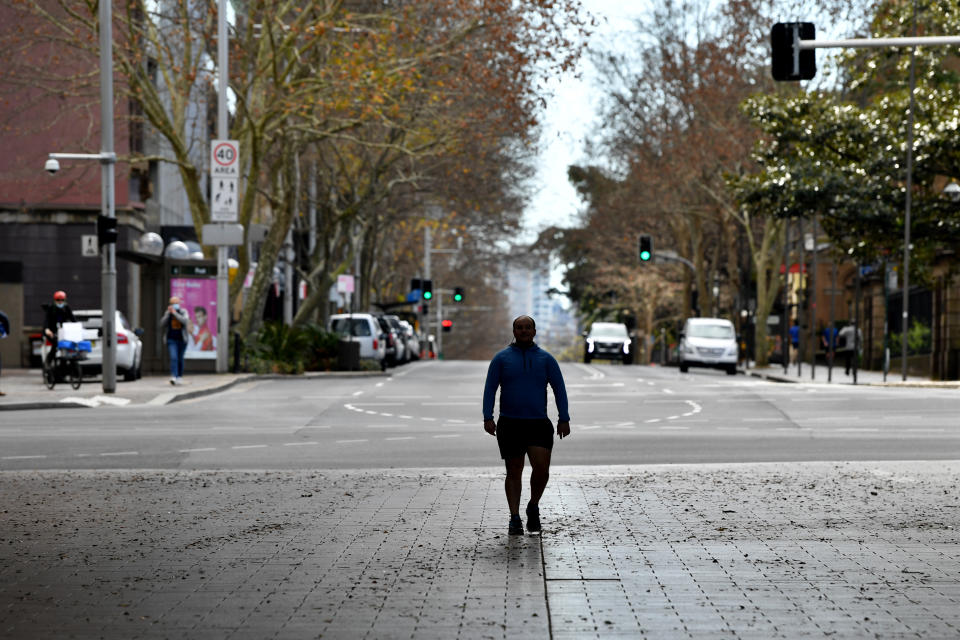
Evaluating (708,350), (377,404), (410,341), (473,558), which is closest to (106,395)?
(377,404)

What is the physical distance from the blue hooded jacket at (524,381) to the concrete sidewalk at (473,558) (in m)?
0.79

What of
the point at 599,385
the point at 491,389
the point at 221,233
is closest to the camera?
the point at 491,389

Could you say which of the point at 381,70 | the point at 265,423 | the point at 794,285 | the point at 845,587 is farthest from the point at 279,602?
the point at 794,285

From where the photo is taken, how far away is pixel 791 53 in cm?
1975

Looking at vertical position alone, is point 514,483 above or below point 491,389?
below

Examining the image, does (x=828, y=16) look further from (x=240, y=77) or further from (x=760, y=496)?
(x=760, y=496)

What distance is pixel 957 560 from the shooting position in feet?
28.7

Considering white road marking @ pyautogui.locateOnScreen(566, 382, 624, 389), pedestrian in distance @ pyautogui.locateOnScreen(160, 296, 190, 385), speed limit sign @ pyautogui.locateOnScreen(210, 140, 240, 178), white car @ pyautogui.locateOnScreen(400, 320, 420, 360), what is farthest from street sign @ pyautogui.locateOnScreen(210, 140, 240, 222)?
white car @ pyautogui.locateOnScreen(400, 320, 420, 360)

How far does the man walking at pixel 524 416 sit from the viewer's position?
383 inches

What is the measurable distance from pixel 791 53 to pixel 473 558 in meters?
12.6

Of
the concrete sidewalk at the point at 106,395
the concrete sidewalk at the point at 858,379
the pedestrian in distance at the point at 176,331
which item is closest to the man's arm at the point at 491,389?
the concrete sidewalk at the point at 106,395

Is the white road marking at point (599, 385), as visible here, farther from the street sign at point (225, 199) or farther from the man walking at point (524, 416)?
the man walking at point (524, 416)

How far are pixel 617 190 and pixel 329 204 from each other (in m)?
19.3

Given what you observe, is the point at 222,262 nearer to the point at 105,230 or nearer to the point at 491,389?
Result: the point at 105,230
